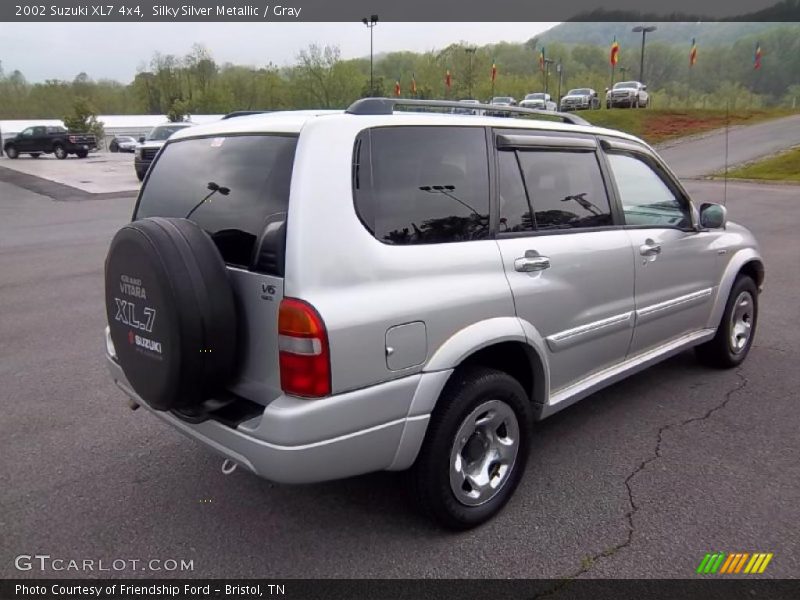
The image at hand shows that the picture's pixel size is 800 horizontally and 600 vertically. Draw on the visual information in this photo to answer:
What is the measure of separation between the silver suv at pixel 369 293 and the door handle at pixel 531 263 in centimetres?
1

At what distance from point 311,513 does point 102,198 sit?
60.7 feet

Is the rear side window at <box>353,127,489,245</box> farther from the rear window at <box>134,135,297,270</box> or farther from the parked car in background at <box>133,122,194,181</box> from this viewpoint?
the parked car in background at <box>133,122,194,181</box>

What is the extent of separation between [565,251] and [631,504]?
1.30 m

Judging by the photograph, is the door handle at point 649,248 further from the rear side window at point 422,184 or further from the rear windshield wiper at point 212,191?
the rear windshield wiper at point 212,191

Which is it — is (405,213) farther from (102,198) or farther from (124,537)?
(102,198)

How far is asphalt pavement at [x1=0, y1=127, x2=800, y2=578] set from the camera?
2.69 m

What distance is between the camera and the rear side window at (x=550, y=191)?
3.10 m

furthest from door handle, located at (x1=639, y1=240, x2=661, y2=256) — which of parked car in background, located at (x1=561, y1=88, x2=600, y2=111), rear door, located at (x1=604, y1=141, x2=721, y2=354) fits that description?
parked car in background, located at (x1=561, y1=88, x2=600, y2=111)

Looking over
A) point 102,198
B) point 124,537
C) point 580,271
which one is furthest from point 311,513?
point 102,198

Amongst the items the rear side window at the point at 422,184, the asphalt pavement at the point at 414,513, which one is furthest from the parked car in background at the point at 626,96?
the rear side window at the point at 422,184

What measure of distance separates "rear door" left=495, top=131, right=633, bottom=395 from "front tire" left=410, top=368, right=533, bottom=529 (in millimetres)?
375

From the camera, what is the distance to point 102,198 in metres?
18.9

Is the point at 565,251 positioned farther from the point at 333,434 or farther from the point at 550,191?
the point at 333,434
